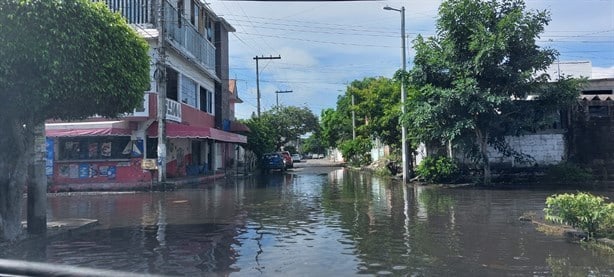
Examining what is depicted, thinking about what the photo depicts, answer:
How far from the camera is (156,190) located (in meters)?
21.2

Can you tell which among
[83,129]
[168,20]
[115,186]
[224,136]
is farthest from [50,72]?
[224,136]

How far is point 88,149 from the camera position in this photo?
75.2 feet

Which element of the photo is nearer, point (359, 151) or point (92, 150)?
point (92, 150)

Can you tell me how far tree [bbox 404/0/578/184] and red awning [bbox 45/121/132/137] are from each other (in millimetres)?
12023

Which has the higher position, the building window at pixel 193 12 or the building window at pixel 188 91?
the building window at pixel 193 12

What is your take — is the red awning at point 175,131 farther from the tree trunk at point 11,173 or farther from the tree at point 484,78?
the tree trunk at point 11,173

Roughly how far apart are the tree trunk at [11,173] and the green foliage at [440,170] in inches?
646

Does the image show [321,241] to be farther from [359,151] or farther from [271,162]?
[359,151]

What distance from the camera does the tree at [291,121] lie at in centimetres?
6816

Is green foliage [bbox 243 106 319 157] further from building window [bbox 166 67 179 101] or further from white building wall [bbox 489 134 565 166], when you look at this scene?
white building wall [bbox 489 134 565 166]

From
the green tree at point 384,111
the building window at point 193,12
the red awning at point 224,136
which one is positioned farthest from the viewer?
the building window at point 193,12

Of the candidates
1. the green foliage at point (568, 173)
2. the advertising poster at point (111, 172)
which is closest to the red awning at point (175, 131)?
the advertising poster at point (111, 172)

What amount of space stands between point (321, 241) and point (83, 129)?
15467 millimetres

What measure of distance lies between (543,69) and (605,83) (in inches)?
324
